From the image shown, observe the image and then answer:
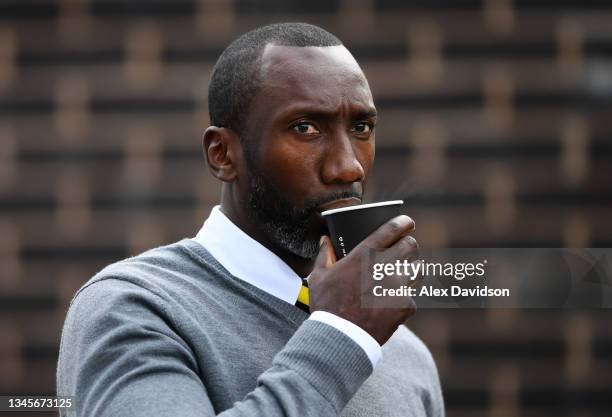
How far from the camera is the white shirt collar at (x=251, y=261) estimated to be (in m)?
1.67

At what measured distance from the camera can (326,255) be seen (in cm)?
145

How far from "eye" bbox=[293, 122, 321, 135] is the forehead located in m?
0.04

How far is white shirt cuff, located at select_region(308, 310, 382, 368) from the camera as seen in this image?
4.44 feet

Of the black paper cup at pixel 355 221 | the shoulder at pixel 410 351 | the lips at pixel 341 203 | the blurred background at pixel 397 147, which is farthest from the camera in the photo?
the blurred background at pixel 397 147

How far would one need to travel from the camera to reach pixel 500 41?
509 centimetres

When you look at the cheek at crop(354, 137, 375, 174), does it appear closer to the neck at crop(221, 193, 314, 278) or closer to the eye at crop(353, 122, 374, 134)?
the eye at crop(353, 122, 374, 134)

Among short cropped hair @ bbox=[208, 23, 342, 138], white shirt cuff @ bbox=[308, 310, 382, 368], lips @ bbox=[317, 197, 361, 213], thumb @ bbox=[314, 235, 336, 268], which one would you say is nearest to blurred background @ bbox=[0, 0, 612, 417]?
short cropped hair @ bbox=[208, 23, 342, 138]

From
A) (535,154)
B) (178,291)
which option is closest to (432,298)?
(178,291)

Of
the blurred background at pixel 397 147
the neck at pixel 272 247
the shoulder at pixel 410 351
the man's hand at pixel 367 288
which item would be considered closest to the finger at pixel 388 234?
the man's hand at pixel 367 288

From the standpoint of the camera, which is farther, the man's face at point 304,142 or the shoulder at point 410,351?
the shoulder at point 410,351

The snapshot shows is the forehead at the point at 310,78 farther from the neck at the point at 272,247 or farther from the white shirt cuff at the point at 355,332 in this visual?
the white shirt cuff at the point at 355,332

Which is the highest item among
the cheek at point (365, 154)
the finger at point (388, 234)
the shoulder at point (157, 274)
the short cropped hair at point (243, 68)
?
the short cropped hair at point (243, 68)

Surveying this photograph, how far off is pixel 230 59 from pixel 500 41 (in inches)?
139

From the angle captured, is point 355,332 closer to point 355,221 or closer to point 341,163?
point 355,221
